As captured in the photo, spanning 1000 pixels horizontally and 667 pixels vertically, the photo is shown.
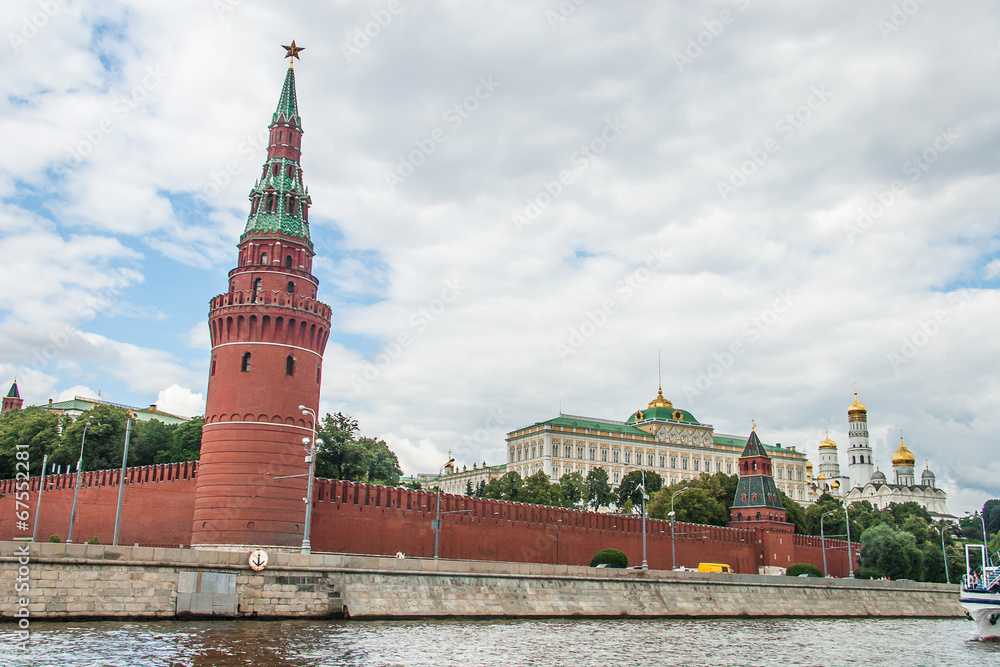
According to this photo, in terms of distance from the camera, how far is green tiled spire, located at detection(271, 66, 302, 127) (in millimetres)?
46062

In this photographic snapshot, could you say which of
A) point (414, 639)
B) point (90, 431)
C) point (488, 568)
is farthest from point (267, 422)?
point (90, 431)

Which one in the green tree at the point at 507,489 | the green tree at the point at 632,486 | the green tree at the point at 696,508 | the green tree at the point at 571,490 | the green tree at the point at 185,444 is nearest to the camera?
the green tree at the point at 185,444

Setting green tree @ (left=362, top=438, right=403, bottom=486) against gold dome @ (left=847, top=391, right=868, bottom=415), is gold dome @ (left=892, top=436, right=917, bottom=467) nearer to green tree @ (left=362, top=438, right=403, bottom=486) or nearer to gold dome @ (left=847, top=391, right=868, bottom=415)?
gold dome @ (left=847, top=391, right=868, bottom=415)

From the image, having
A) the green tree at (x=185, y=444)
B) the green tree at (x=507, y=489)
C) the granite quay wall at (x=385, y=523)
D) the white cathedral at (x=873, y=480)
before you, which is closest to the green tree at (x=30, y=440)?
the granite quay wall at (x=385, y=523)

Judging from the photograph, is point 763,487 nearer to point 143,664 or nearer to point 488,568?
point 488,568

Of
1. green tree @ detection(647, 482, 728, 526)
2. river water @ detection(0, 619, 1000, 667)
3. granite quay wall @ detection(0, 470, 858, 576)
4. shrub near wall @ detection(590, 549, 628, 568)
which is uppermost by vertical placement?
green tree @ detection(647, 482, 728, 526)

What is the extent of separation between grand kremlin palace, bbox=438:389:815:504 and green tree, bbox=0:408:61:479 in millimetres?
63665

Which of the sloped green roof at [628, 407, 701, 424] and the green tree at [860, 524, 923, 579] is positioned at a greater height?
the sloped green roof at [628, 407, 701, 424]

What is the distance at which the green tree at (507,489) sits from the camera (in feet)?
257

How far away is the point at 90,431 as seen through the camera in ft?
195

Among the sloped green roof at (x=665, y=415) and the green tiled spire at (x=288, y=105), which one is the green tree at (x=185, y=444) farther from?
the sloped green roof at (x=665, y=415)

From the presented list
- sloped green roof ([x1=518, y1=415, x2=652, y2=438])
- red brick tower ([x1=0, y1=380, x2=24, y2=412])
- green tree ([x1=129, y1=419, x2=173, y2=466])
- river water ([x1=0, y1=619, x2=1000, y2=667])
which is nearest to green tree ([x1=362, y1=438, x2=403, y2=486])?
green tree ([x1=129, y1=419, x2=173, y2=466])

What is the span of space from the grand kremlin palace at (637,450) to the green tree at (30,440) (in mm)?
63665

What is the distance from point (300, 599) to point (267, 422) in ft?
40.6
